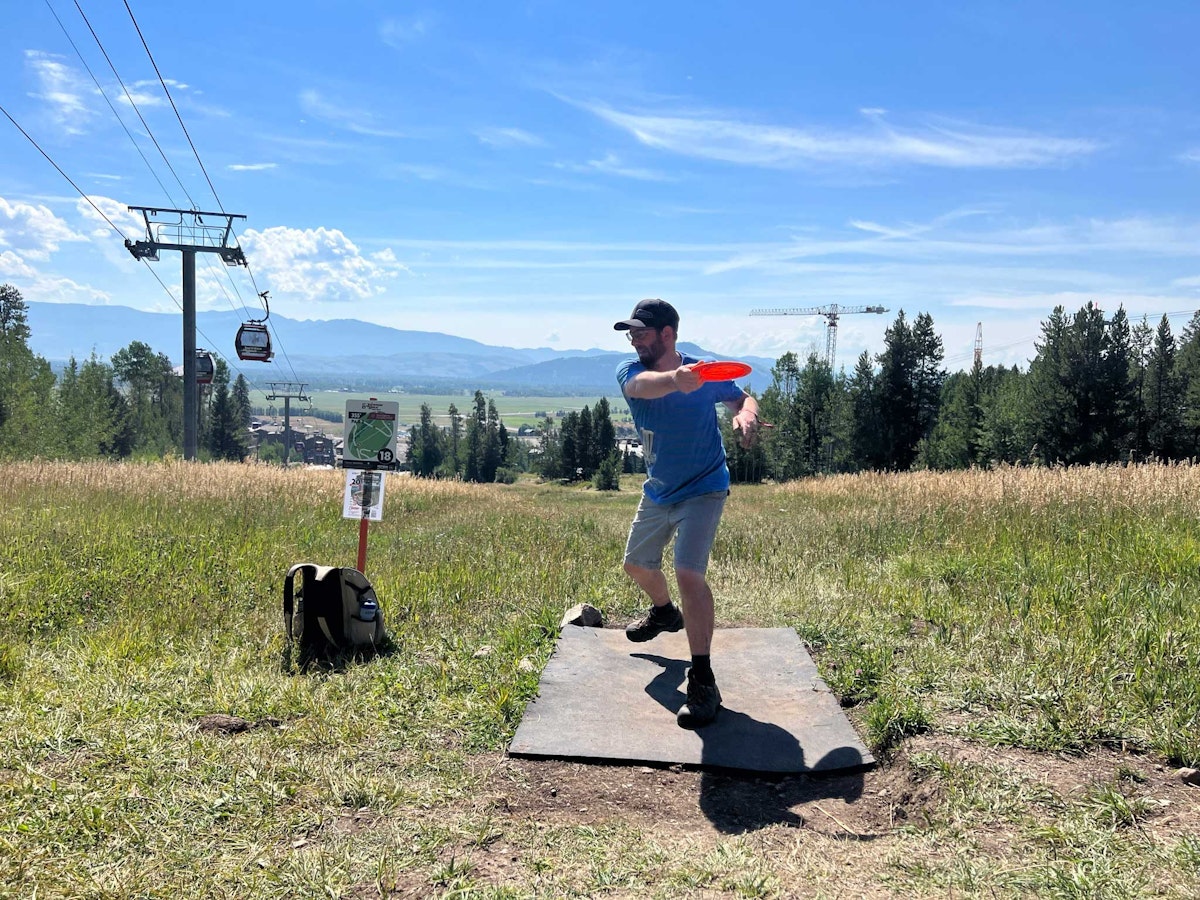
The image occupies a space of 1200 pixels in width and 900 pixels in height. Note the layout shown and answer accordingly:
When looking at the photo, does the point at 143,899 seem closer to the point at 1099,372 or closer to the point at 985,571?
the point at 985,571

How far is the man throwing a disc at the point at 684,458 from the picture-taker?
4.11 m

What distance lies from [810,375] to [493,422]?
57.8 m

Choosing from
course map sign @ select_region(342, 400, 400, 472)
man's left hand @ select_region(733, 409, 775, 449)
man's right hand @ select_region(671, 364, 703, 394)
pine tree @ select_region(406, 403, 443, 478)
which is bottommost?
pine tree @ select_region(406, 403, 443, 478)

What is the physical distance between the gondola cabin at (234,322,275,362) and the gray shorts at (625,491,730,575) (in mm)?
29031

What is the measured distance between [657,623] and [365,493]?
2.35m

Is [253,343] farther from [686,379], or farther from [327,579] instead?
[686,379]

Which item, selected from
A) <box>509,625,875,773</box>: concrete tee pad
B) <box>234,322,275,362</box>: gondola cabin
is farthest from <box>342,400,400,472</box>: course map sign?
<box>234,322,275,362</box>: gondola cabin

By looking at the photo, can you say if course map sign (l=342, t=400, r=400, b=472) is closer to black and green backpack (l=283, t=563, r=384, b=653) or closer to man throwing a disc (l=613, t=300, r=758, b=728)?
black and green backpack (l=283, t=563, r=384, b=653)

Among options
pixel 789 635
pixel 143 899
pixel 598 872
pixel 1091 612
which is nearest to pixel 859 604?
pixel 789 635

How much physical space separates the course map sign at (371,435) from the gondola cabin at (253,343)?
26.9 m

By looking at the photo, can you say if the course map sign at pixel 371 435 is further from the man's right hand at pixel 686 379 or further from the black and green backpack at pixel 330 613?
the man's right hand at pixel 686 379

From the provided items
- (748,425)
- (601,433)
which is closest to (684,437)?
(748,425)

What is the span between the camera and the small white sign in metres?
6.05

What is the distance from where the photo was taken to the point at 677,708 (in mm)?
4273
